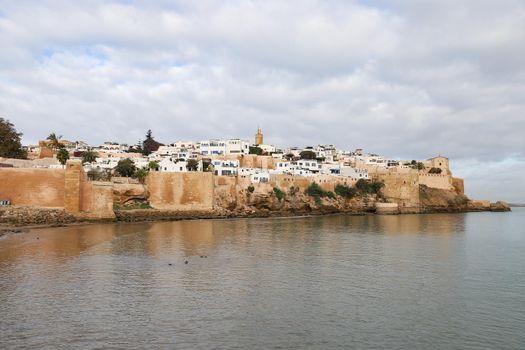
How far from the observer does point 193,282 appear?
14672 mm

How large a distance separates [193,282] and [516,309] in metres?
9.43

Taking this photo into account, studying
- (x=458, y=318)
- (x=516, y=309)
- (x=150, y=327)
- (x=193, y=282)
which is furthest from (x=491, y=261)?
(x=150, y=327)

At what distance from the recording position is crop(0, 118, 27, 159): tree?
44.2 metres

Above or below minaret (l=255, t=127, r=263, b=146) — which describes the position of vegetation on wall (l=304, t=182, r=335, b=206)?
below

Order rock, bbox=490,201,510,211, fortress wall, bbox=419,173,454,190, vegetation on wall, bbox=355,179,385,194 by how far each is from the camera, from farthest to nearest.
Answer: rock, bbox=490,201,510,211
fortress wall, bbox=419,173,454,190
vegetation on wall, bbox=355,179,385,194

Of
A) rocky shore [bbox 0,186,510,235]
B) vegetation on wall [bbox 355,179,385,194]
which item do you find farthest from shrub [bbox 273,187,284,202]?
vegetation on wall [bbox 355,179,385,194]

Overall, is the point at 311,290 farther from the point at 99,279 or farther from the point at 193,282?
the point at 99,279

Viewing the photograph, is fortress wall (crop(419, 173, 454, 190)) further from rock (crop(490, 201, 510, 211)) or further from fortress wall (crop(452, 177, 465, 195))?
rock (crop(490, 201, 510, 211))

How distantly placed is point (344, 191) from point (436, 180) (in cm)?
1865

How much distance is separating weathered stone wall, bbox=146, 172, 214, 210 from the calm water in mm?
17342

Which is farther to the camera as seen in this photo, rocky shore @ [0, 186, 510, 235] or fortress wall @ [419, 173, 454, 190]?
fortress wall @ [419, 173, 454, 190]

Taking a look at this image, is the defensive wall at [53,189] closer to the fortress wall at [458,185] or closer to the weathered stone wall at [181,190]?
the weathered stone wall at [181,190]

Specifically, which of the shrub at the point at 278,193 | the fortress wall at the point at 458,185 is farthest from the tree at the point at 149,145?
the fortress wall at the point at 458,185

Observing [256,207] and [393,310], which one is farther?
[256,207]
